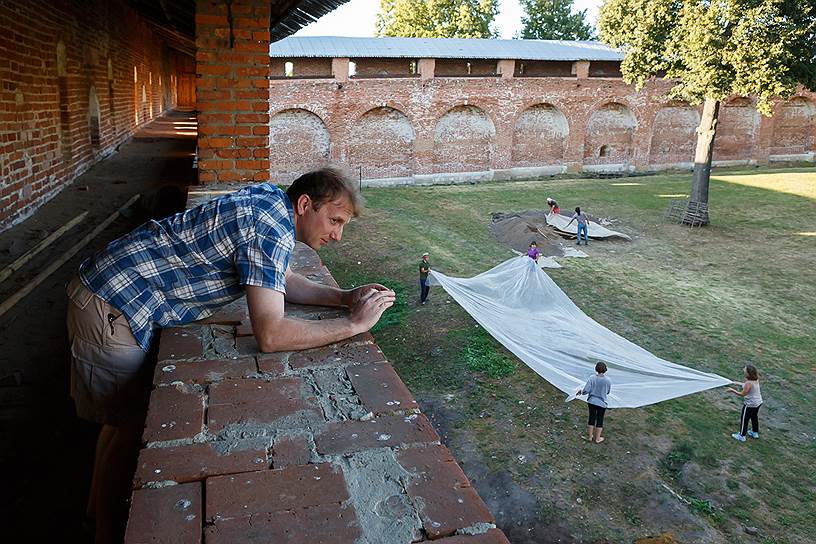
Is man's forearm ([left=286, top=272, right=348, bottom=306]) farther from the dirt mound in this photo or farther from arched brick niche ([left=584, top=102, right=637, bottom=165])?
arched brick niche ([left=584, top=102, right=637, bottom=165])

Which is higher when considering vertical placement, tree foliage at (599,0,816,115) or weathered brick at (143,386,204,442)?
tree foliage at (599,0,816,115)

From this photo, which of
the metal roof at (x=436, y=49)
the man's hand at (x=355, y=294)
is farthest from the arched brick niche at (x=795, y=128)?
the man's hand at (x=355, y=294)

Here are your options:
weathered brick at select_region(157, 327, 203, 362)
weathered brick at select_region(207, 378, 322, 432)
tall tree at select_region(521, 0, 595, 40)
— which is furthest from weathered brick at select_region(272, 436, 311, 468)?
tall tree at select_region(521, 0, 595, 40)

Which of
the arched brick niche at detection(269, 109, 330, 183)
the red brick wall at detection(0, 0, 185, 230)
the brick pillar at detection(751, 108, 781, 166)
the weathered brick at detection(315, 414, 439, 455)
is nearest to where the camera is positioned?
the weathered brick at detection(315, 414, 439, 455)

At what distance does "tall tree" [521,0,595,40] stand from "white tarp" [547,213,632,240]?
22.8m

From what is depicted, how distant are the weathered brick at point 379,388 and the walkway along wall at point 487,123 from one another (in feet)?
67.7

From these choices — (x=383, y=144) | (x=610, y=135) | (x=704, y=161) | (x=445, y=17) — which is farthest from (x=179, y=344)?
(x=445, y=17)

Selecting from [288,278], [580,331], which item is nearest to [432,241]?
[580,331]

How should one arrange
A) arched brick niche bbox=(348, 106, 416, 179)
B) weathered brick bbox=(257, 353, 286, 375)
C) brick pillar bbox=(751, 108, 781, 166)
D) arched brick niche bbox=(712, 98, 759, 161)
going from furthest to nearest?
brick pillar bbox=(751, 108, 781, 166)
arched brick niche bbox=(712, 98, 759, 161)
arched brick niche bbox=(348, 106, 416, 179)
weathered brick bbox=(257, 353, 286, 375)

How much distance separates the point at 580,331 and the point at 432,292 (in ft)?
11.1

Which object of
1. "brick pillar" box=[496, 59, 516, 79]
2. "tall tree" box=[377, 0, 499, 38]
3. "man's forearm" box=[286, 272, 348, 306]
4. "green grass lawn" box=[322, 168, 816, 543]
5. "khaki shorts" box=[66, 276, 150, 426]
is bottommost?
"green grass lawn" box=[322, 168, 816, 543]

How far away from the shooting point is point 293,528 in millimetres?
1325

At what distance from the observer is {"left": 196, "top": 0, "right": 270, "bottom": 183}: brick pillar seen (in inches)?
180

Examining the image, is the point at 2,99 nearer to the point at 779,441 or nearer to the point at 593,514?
the point at 593,514
